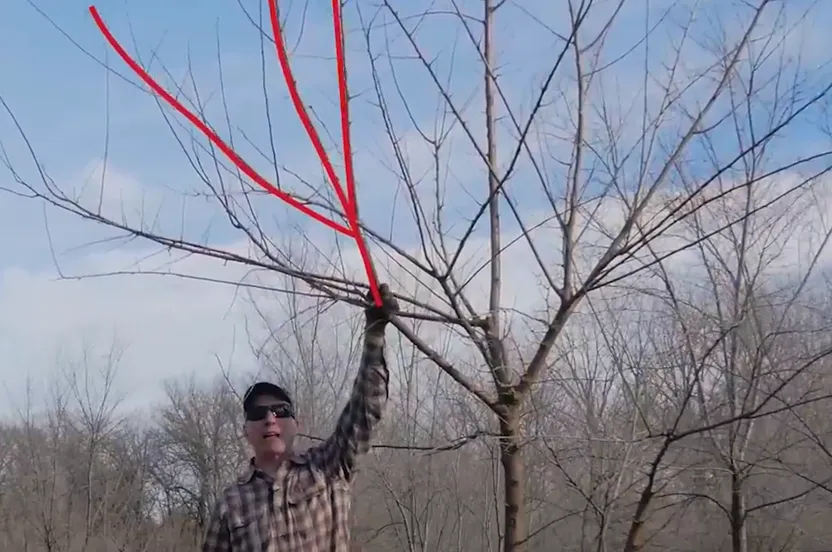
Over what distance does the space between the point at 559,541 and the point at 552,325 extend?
7873 millimetres

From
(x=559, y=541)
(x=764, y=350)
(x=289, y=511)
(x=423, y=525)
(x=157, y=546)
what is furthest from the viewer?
(x=157, y=546)

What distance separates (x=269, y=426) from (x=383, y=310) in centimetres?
54

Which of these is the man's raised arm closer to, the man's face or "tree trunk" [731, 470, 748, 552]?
the man's face

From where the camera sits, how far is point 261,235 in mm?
3266

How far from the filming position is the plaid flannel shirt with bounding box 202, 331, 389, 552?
290 cm

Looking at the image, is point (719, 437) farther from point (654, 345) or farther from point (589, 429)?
point (589, 429)

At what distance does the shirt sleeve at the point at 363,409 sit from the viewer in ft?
9.54

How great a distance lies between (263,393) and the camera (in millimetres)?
3117

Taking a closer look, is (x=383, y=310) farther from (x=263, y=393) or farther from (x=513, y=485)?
(x=513, y=485)

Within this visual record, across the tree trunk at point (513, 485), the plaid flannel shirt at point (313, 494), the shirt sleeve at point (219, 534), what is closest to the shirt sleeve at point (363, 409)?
the plaid flannel shirt at point (313, 494)

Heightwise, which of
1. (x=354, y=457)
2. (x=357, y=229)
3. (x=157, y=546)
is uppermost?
(x=357, y=229)

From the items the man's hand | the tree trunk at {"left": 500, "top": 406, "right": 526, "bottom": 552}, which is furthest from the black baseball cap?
the tree trunk at {"left": 500, "top": 406, "right": 526, "bottom": 552}

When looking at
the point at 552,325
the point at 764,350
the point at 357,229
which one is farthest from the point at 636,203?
the point at 764,350

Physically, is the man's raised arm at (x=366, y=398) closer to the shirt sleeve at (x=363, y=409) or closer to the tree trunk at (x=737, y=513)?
the shirt sleeve at (x=363, y=409)
